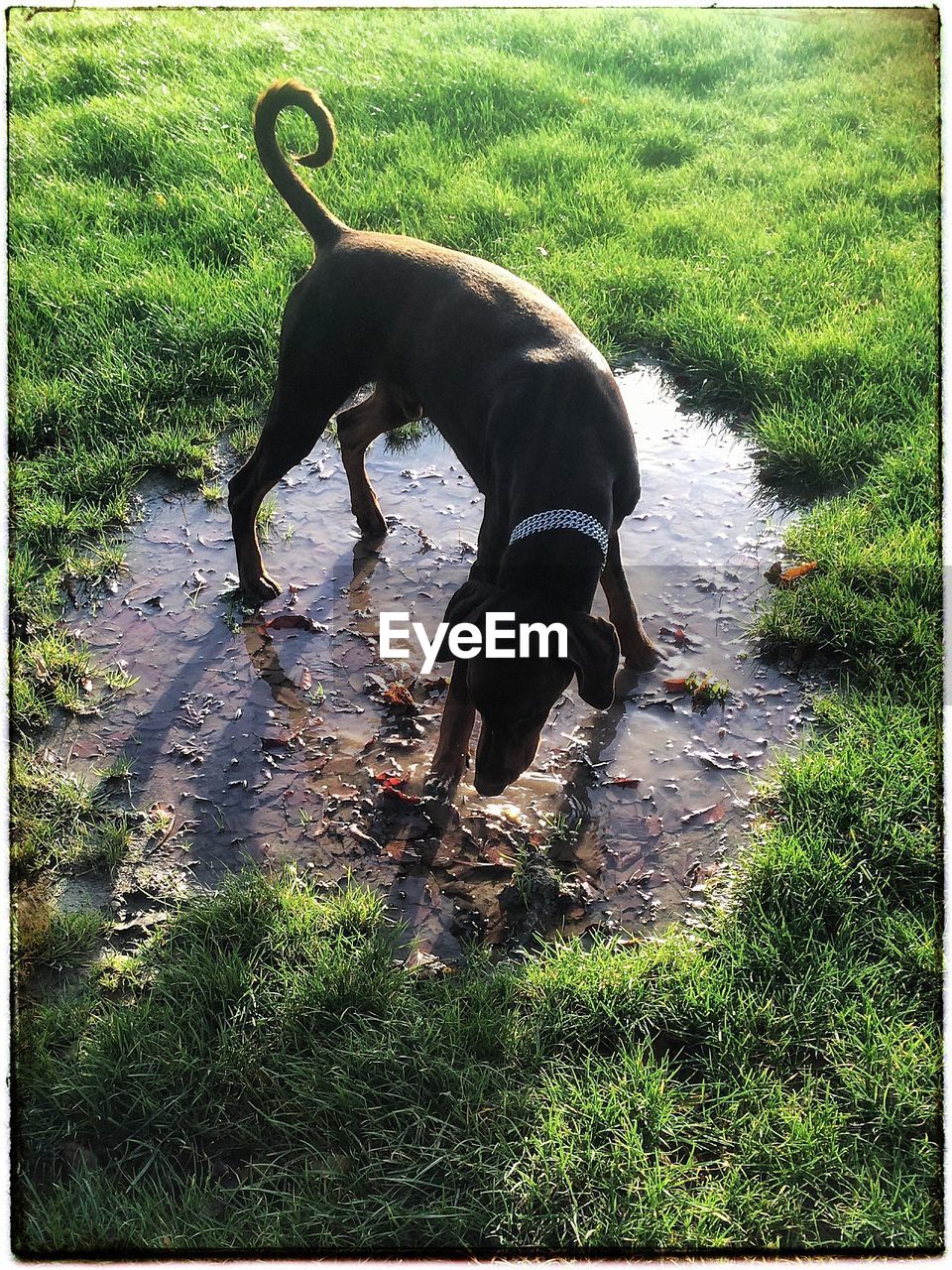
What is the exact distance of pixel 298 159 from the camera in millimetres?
3572

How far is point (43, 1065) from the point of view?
2.33 m

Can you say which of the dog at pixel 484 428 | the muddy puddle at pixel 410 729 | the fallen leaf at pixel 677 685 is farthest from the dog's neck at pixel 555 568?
the fallen leaf at pixel 677 685

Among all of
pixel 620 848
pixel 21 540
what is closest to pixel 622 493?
pixel 620 848

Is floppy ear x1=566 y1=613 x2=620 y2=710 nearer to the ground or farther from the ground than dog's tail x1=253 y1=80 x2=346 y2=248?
nearer to the ground

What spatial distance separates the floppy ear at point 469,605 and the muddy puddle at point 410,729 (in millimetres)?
643

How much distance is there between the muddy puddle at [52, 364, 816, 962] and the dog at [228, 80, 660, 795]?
0.18 meters

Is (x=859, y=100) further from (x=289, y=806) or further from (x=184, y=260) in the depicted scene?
(x=289, y=806)

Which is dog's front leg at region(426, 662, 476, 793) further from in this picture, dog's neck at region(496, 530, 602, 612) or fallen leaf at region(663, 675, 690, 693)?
fallen leaf at region(663, 675, 690, 693)

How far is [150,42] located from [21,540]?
12.0 ft

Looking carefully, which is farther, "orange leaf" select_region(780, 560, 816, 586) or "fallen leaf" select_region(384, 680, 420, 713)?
"orange leaf" select_region(780, 560, 816, 586)

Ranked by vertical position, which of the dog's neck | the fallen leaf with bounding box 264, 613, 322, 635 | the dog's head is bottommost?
the fallen leaf with bounding box 264, 613, 322, 635

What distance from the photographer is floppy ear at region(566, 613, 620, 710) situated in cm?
246

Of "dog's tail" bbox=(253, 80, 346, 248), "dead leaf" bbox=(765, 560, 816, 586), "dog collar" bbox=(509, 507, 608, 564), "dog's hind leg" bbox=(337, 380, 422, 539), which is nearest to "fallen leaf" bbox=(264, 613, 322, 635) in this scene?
"dog's hind leg" bbox=(337, 380, 422, 539)

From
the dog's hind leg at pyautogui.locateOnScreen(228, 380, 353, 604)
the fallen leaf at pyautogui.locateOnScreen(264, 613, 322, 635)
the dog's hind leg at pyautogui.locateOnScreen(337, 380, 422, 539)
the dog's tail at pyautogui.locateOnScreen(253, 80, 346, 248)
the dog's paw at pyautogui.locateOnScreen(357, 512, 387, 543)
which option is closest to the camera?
the dog's tail at pyautogui.locateOnScreen(253, 80, 346, 248)
